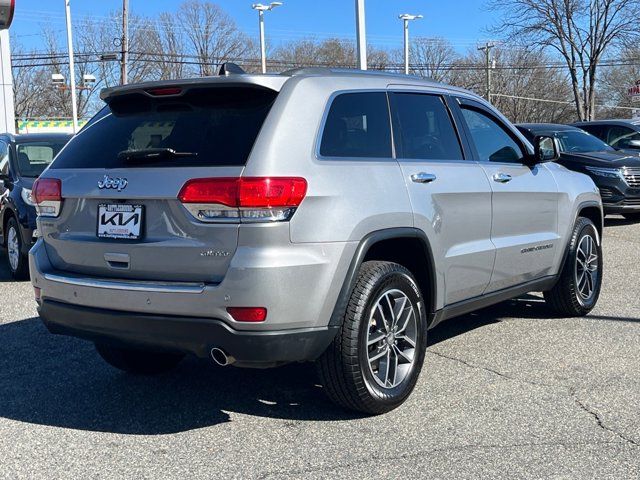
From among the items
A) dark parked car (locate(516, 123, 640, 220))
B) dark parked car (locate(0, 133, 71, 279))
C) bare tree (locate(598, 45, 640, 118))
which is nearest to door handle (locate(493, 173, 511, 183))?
dark parked car (locate(0, 133, 71, 279))

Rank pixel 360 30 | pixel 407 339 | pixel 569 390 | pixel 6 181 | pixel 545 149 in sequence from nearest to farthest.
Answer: pixel 407 339 < pixel 569 390 < pixel 545 149 < pixel 6 181 < pixel 360 30

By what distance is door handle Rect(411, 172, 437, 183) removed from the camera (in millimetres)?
4277

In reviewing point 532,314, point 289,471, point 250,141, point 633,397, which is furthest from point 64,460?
point 532,314

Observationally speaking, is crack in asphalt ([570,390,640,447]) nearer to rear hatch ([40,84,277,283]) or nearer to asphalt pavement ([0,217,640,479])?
asphalt pavement ([0,217,640,479])

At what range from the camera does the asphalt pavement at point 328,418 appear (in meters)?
3.47

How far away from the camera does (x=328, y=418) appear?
407 cm

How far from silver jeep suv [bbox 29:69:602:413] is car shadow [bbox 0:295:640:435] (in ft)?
0.90

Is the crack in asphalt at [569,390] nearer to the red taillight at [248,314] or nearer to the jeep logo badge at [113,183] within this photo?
the red taillight at [248,314]

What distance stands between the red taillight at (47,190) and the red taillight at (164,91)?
28.6 inches

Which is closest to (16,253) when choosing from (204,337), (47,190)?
(47,190)

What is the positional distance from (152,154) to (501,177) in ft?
8.27

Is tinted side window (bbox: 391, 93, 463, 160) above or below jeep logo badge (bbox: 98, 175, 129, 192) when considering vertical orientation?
above

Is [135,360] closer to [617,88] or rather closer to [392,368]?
[392,368]

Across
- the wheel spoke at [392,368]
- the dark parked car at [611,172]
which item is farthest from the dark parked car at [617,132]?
the wheel spoke at [392,368]
